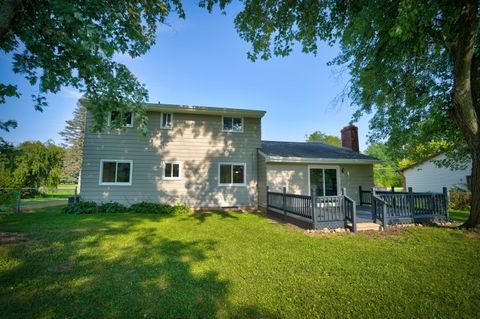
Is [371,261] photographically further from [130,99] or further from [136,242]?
[130,99]

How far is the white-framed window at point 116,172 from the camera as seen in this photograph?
10.7 meters

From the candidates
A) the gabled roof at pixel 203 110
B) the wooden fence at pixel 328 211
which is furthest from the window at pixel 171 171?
the wooden fence at pixel 328 211

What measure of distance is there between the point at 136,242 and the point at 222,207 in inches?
242

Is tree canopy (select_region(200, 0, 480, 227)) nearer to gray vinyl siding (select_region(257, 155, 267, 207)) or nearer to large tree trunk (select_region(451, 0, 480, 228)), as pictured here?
large tree trunk (select_region(451, 0, 480, 228))

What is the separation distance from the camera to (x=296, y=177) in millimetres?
11547

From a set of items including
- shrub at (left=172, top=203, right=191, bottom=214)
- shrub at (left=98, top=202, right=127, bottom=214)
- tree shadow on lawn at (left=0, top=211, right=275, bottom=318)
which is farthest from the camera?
shrub at (left=172, top=203, right=191, bottom=214)

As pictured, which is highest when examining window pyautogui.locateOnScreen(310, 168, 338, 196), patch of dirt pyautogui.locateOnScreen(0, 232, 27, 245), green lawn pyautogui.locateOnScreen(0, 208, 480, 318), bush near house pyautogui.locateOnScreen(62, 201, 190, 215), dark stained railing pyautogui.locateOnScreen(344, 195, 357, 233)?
window pyautogui.locateOnScreen(310, 168, 338, 196)

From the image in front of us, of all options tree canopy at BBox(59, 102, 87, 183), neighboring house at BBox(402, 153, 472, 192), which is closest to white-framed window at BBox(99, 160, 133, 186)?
neighboring house at BBox(402, 153, 472, 192)

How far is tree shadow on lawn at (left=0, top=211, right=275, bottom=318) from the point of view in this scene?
2832 millimetres

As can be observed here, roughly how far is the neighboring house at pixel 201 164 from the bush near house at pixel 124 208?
1.39 ft

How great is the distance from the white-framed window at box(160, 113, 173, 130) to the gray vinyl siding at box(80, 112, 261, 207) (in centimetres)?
20

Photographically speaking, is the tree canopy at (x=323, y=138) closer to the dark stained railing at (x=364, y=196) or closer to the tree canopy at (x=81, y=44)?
the dark stained railing at (x=364, y=196)

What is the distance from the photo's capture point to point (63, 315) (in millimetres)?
2713

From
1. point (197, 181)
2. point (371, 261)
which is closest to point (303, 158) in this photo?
point (197, 181)
